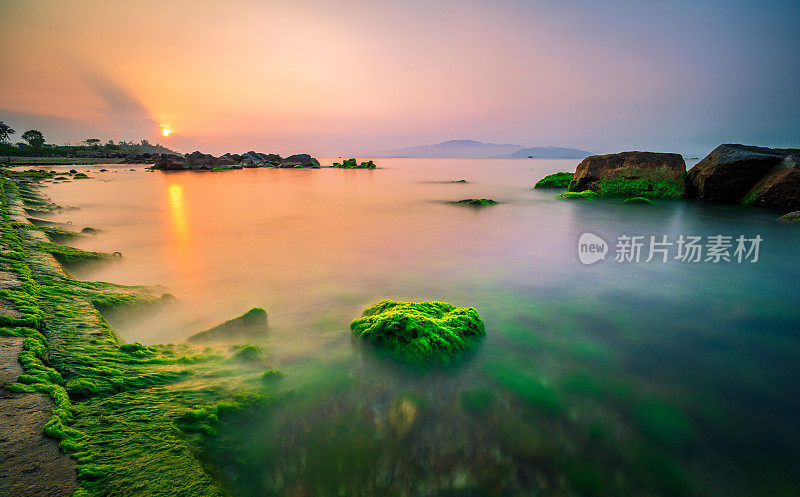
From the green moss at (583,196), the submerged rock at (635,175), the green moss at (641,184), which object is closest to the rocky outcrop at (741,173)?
the green moss at (641,184)

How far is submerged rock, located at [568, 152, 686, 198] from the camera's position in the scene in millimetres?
18891

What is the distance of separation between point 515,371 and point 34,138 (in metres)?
145

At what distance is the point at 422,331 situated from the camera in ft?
12.9

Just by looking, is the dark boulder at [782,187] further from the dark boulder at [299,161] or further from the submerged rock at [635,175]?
the dark boulder at [299,161]

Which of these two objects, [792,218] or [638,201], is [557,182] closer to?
[638,201]

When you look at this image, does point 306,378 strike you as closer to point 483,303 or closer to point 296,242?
point 483,303

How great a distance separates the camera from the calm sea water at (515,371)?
2.46 meters

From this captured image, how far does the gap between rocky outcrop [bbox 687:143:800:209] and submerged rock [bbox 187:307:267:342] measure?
20.7m

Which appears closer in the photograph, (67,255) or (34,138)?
(67,255)

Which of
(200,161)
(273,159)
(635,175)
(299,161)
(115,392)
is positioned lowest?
(115,392)

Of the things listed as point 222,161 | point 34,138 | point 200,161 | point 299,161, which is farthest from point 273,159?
point 34,138

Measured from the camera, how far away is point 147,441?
2.19 m

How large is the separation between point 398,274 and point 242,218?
10.1 meters

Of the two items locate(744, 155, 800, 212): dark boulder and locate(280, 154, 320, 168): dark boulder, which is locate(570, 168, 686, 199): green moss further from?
locate(280, 154, 320, 168): dark boulder
